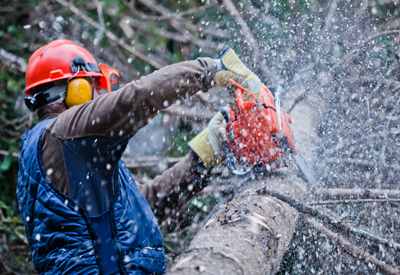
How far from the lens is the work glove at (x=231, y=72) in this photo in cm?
198

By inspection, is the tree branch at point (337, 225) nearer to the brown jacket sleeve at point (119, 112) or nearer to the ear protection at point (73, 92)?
the brown jacket sleeve at point (119, 112)

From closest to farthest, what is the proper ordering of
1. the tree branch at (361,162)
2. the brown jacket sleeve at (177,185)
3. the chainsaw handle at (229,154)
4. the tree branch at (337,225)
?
1. the tree branch at (337,225)
2. the chainsaw handle at (229,154)
3. the brown jacket sleeve at (177,185)
4. the tree branch at (361,162)

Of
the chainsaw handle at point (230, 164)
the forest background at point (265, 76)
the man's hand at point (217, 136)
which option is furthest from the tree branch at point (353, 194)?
the man's hand at point (217, 136)

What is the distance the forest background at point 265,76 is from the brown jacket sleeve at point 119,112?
1.01 meters

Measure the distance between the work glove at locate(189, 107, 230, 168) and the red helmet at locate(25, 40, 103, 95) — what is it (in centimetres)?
81

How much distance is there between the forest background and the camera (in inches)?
106

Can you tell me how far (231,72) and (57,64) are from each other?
1.09 metres

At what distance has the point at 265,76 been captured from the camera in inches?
122

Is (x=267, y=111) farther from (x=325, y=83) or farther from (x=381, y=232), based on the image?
(x=381, y=232)

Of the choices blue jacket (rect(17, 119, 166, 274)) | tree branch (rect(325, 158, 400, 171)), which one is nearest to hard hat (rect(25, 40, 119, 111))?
blue jacket (rect(17, 119, 166, 274))

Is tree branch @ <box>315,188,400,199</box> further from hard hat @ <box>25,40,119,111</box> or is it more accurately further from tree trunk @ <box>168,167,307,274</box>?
hard hat @ <box>25,40,119,111</box>

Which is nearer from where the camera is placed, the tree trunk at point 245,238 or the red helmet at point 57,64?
the tree trunk at point 245,238

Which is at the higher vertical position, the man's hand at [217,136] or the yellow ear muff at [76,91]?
the yellow ear muff at [76,91]

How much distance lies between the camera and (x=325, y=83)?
115 inches
